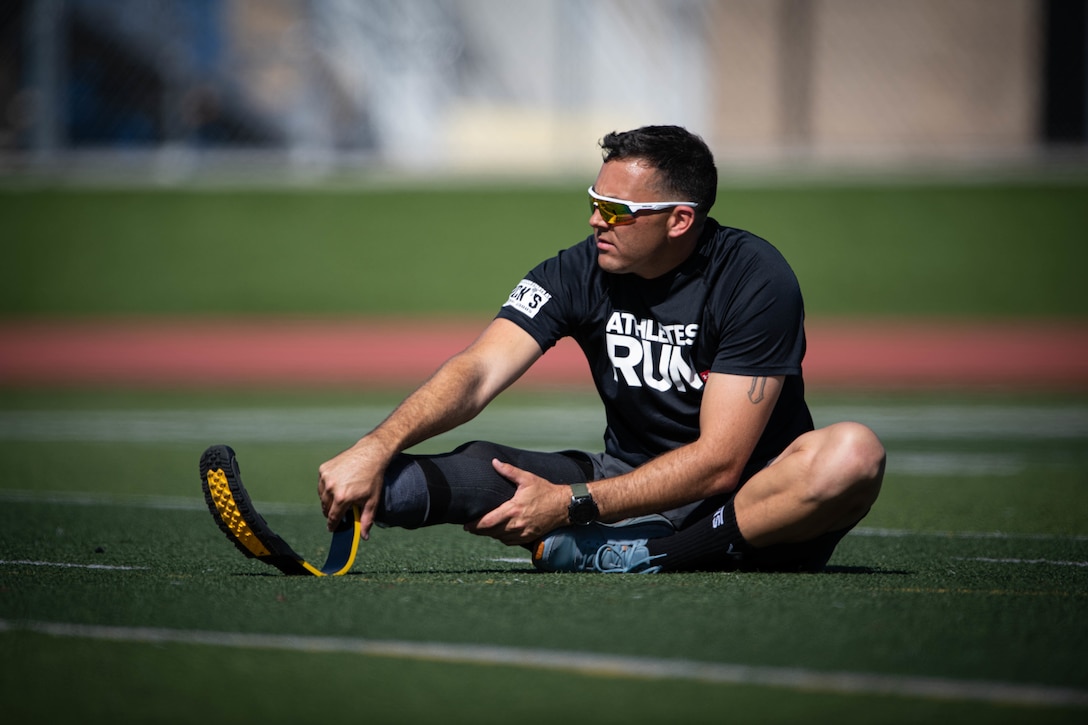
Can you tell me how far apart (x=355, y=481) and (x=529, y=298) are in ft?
3.36

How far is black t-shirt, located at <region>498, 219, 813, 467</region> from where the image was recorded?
4.50 meters

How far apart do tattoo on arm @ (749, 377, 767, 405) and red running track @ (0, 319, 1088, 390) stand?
8.96 meters

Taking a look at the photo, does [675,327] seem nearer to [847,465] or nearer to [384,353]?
[847,465]

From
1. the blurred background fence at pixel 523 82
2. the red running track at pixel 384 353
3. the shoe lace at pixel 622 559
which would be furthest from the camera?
the blurred background fence at pixel 523 82

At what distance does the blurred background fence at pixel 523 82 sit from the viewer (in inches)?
703

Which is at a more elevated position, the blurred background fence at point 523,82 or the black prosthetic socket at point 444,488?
the blurred background fence at point 523,82

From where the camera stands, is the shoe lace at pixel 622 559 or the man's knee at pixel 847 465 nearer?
the man's knee at pixel 847 465

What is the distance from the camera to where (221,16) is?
1825cm

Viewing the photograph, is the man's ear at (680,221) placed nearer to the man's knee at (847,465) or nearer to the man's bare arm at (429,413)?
the man's bare arm at (429,413)

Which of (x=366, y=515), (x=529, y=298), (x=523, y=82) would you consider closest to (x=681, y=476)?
(x=529, y=298)

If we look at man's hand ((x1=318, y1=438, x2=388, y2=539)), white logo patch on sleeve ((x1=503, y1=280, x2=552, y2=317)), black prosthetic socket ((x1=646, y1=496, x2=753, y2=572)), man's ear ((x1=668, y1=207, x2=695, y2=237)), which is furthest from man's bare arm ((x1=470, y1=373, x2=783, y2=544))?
white logo patch on sleeve ((x1=503, y1=280, x2=552, y2=317))

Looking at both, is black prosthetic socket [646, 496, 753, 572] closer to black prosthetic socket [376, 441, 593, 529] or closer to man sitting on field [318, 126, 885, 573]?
man sitting on field [318, 126, 885, 573]

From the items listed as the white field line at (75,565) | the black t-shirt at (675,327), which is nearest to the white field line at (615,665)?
the white field line at (75,565)

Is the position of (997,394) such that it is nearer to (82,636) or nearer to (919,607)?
(919,607)
